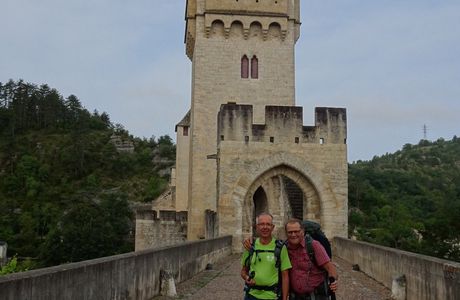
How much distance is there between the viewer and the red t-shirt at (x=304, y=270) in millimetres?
4227

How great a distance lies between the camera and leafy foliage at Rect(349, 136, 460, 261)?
1312 inches

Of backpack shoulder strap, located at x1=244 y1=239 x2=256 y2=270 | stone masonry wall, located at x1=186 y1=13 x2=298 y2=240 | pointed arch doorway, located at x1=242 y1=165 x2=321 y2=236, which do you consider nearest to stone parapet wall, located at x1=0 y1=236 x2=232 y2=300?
backpack shoulder strap, located at x1=244 y1=239 x2=256 y2=270

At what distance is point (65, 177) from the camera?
3137 inches

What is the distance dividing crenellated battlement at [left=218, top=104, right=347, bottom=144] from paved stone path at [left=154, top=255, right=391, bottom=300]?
5.96m

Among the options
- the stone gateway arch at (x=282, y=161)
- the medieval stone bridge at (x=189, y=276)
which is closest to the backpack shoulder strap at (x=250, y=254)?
the medieval stone bridge at (x=189, y=276)

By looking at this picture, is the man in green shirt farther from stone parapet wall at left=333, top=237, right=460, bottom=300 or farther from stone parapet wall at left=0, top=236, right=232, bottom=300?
stone parapet wall at left=333, top=237, right=460, bottom=300

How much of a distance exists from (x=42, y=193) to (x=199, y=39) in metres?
56.9

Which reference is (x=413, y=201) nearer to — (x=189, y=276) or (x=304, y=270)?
(x=189, y=276)

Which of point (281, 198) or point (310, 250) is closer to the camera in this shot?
point (310, 250)

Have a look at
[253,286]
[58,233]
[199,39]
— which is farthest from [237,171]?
[58,233]

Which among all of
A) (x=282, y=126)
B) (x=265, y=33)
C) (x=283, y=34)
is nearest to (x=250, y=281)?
(x=282, y=126)

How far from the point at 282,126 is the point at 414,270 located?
10.3 m

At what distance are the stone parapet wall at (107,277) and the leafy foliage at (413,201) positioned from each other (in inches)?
998

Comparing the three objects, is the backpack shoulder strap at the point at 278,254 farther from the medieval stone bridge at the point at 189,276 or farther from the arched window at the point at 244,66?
the arched window at the point at 244,66
